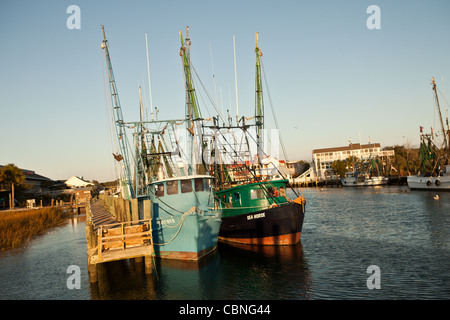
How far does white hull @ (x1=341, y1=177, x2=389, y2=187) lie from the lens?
10525 centimetres

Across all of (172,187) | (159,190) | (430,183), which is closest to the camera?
(172,187)

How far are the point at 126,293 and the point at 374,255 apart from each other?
54.6 ft

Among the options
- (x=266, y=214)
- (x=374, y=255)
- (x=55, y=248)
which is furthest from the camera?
(x=55, y=248)

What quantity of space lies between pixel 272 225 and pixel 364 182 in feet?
306

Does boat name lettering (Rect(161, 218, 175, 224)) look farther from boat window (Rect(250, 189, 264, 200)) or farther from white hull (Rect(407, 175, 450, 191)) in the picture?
white hull (Rect(407, 175, 450, 191))

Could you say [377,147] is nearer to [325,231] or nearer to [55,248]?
[325,231]

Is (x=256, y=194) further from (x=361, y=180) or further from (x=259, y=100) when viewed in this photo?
(x=361, y=180)

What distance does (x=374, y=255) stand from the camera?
22203 mm

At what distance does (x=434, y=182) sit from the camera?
68.6 m

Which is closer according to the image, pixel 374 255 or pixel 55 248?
pixel 374 255

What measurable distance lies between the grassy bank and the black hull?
85.0 feet

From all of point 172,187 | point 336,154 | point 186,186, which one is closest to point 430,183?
point 186,186
